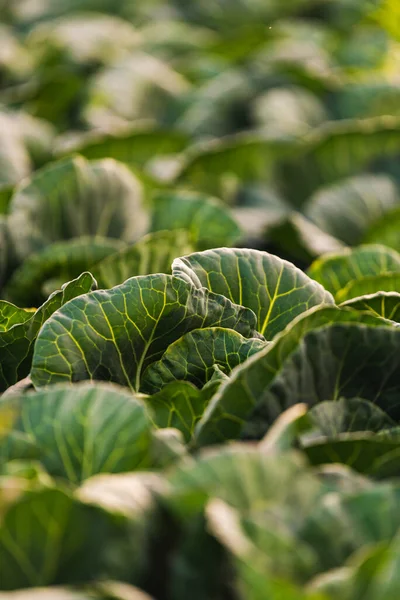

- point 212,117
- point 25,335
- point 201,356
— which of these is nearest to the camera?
point 201,356

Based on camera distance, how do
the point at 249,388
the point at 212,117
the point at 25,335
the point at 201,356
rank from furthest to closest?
the point at 212,117, the point at 25,335, the point at 201,356, the point at 249,388

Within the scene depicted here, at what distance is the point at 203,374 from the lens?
1.31m

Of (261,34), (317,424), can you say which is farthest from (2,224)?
(261,34)

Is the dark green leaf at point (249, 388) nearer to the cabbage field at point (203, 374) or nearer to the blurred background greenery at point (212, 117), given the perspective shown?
the cabbage field at point (203, 374)

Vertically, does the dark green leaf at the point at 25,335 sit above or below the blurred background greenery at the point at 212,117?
above

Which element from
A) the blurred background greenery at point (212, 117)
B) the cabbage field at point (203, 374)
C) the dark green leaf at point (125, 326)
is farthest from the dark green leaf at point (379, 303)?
the blurred background greenery at point (212, 117)

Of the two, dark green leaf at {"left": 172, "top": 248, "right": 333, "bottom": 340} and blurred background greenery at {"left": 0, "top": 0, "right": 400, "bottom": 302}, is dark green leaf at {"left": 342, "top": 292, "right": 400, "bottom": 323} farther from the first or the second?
blurred background greenery at {"left": 0, "top": 0, "right": 400, "bottom": 302}

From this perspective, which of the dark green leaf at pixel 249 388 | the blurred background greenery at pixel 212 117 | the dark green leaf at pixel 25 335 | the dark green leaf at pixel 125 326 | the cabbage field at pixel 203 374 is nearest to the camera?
the cabbage field at pixel 203 374

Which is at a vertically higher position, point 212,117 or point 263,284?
point 263,284

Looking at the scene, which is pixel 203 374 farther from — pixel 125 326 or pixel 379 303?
pixel 379 303

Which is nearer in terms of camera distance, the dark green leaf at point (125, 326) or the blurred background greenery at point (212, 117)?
the dark green leaf at point (125, 326)

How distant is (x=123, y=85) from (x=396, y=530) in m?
2.63

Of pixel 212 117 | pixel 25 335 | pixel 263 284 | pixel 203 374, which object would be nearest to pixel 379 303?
pixel 263 284

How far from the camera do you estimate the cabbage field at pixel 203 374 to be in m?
0.93
